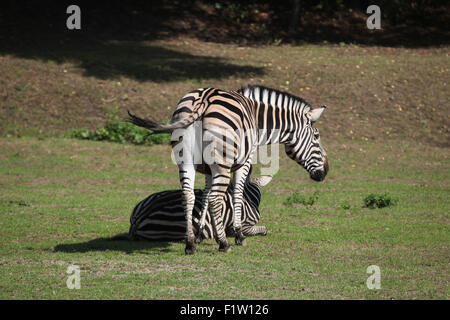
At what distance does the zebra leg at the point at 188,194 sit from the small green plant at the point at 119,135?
10.3 m

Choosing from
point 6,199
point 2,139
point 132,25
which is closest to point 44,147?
point 2,139

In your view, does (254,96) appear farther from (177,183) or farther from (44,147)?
(44,147)

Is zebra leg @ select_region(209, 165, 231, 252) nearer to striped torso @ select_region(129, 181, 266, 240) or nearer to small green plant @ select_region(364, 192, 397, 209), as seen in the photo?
striped torso @ select_region(129, 181, 266, 240)

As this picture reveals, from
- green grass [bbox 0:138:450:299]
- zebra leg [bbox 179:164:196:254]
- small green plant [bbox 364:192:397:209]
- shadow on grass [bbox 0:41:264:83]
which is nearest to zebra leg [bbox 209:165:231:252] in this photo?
zebra leg [bbox 179:164:196:254]

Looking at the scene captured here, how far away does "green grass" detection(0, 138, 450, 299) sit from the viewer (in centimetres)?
723

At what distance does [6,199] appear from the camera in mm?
13055

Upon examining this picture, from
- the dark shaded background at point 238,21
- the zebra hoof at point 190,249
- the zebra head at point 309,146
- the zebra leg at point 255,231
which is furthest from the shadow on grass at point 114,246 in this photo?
the dark shaded background at point 238,21

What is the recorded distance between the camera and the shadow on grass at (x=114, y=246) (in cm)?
913

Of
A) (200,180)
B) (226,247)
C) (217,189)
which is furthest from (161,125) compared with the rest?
(200,180)

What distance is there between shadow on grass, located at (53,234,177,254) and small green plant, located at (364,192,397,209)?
510cm

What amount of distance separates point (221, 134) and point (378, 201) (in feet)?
18.0

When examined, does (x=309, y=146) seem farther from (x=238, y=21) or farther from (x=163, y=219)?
(x=238, y=21)

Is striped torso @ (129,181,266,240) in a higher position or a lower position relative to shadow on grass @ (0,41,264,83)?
lower

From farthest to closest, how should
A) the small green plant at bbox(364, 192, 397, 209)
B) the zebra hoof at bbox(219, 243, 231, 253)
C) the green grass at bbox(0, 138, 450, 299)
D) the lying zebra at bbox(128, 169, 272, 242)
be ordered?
the small green plant at bbox(364, 192, 397, 209), the lying zebra at bbox(128, 169, 272, 242), the zebra hoof at bbox(219, 243, 231, 253), the green grass at bbox(0, 138, 450, 299)
